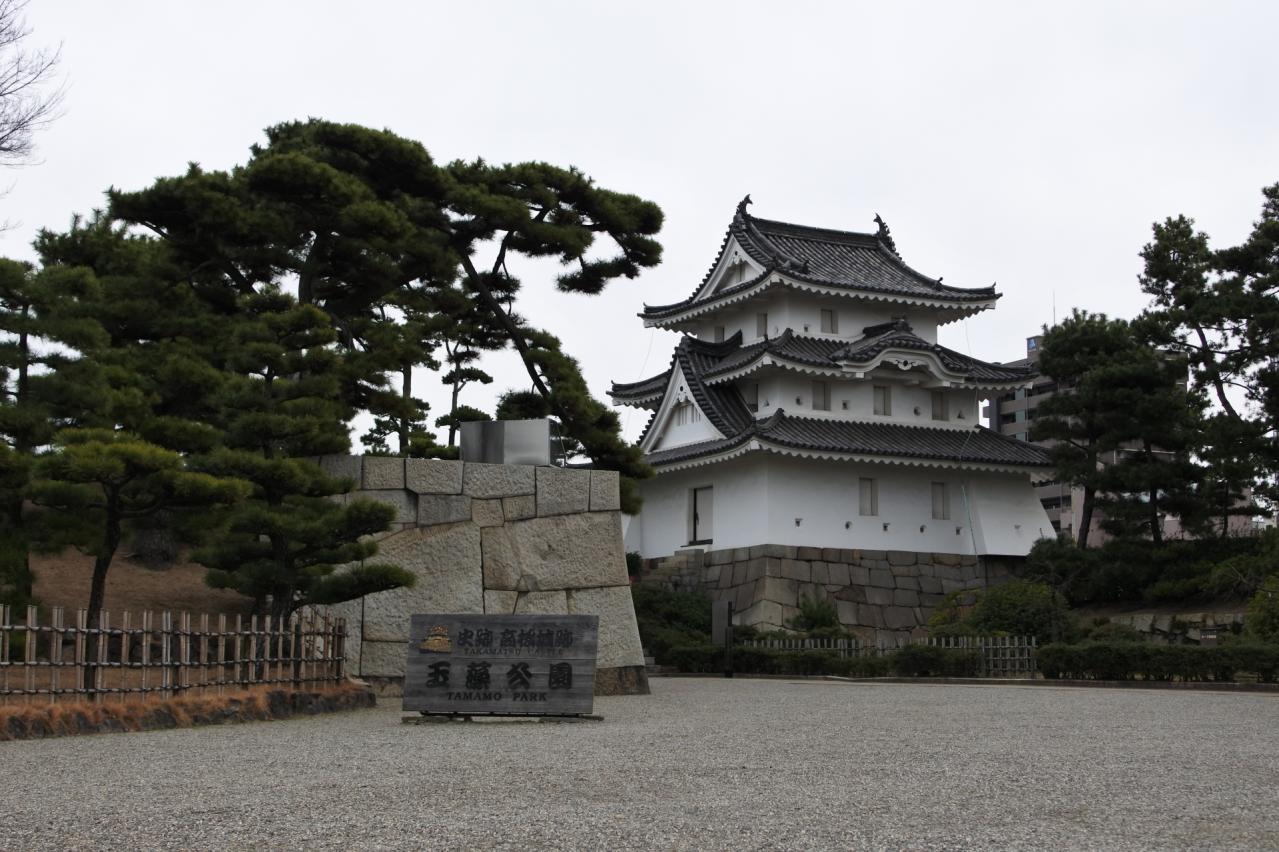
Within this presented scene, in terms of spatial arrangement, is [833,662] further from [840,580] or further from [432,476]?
[432,476]

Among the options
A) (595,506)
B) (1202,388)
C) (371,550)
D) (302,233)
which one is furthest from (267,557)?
(1202,388)

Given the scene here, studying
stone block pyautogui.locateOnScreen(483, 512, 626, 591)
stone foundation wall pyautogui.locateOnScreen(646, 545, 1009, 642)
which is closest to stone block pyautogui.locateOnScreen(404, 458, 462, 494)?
stone block pyautogui.locateOnScreen(483, 512, 626, 591)

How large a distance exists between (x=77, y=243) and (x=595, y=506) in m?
10.4

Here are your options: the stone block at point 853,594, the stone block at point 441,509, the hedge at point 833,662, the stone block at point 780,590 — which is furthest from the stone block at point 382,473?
the stone block at point 853,594

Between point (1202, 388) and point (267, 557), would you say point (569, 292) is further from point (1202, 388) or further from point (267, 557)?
point (1202, 388)

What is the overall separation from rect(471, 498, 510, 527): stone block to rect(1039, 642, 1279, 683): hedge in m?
9.08

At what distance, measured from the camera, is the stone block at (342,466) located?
17.8m

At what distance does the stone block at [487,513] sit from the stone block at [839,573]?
15498 millimetres

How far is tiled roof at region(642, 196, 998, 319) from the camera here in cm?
3556

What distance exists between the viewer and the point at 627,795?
7.78 meters

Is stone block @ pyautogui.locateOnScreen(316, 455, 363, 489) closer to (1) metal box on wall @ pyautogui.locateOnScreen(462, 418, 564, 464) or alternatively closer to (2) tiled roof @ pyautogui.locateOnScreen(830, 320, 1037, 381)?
(1) metal box on wall @ pyautogui.locateOnScreen(462, 418, 564, 464)

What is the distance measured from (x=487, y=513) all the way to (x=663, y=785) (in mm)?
10903

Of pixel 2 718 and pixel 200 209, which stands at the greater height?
pixel 200 209

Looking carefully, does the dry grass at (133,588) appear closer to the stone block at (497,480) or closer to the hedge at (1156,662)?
the stone block at (497,480)
